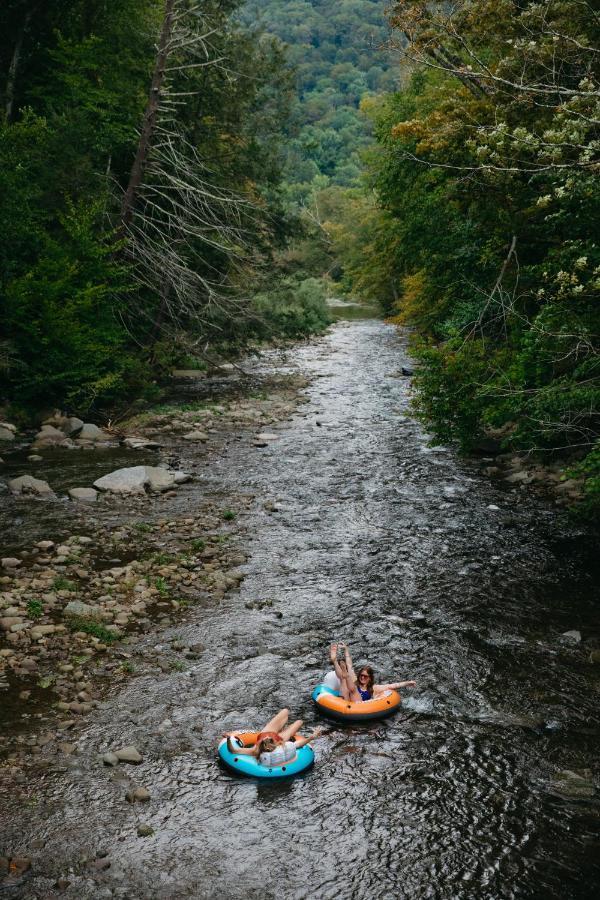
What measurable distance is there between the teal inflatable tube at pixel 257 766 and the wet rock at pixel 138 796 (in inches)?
32.2

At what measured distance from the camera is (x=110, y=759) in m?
7.13

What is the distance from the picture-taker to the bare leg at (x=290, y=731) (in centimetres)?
741

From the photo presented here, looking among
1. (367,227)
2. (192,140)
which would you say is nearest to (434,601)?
(192,140)

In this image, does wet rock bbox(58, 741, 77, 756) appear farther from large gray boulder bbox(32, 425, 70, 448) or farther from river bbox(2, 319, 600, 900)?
large gray boulder bbox(32, 425, 70, 448)

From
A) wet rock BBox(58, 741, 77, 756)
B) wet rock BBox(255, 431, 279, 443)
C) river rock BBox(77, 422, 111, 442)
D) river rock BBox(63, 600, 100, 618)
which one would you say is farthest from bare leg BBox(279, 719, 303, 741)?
wet rock BBox(255, 431, 279, 443)

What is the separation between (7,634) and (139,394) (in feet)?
44.3

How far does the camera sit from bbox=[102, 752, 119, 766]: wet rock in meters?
7.12

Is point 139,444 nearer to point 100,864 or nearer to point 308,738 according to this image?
point 308,738

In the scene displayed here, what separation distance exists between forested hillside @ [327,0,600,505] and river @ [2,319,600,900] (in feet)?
7.22

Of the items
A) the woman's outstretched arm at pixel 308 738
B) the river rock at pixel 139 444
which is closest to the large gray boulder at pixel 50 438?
the river rock at pixel 139 444

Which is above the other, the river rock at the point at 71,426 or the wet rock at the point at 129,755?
the wet rock at the point at 129,755

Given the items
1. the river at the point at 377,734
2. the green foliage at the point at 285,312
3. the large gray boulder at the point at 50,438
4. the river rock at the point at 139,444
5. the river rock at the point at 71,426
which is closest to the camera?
the river at the point at 377,734

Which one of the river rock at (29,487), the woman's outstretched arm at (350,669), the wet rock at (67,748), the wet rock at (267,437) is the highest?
the woman's outstretched arm at (350,669)

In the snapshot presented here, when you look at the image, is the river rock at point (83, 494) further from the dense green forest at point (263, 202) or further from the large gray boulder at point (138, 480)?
the dense green forest at point (263, 202)
